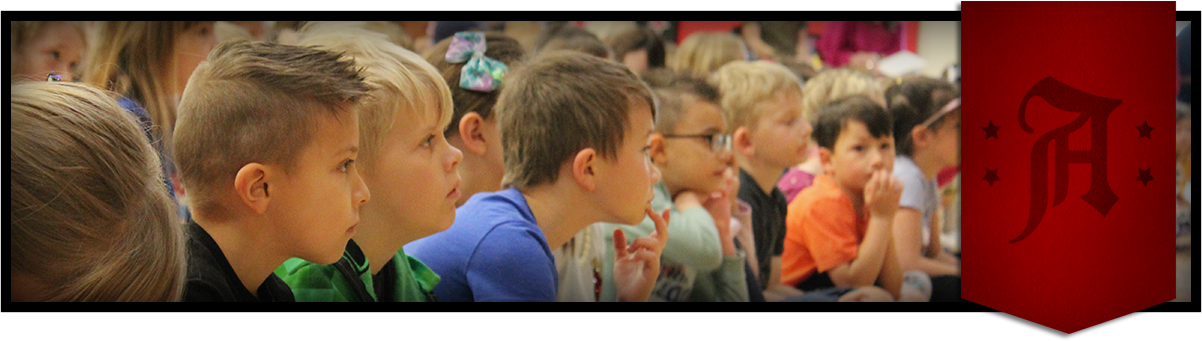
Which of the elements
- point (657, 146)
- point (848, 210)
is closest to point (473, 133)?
point (657, 146)

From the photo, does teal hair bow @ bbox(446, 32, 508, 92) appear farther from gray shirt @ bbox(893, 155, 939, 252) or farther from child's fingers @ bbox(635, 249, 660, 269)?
gray shirt @ bbox(893, 155, 939, 252)

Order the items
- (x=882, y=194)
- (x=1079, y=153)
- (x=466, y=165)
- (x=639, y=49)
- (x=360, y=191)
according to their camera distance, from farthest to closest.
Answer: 1. (x=882, y=194)
2. (x=639, y=49)
3. (x=466, y=165)
4. (x=360, y=191)
5. (x=1079, y=153)

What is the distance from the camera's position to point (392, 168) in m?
3.49

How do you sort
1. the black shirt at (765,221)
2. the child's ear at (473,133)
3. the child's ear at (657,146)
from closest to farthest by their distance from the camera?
the child's ear at (473,133) < the child's ear at (657,146) < the black shirt at (765,221)

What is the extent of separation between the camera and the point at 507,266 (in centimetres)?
363

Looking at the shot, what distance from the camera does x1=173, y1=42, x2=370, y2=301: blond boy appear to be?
131 inches

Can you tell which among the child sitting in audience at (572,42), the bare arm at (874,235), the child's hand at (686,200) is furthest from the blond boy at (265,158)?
the bare arm at (874,235)

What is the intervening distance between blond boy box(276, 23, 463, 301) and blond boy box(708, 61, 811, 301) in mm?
1023

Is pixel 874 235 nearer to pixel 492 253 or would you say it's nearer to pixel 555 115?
pixel 555 115

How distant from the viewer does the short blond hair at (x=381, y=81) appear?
3463mm

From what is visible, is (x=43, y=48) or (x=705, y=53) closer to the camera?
(x=43, y=48)

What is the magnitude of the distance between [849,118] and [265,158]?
6.81 feet

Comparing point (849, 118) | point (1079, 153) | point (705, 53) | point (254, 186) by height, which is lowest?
point (254, 186)

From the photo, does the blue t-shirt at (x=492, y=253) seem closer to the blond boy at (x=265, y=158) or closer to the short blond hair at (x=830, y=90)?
Answer: the blond boy at (x=265, y=158)
